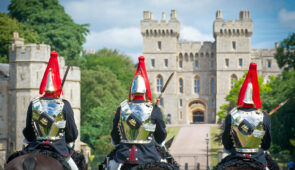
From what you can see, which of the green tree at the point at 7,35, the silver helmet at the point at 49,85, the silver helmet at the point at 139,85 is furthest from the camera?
the green tree at the point at 7,35

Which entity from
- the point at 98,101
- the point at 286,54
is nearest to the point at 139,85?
the point at 286,54

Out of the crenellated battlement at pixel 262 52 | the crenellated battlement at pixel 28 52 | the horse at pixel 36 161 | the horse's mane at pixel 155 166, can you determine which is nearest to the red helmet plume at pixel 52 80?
the horse at pixel 36 161

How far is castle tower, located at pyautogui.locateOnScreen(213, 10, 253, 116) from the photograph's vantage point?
79438mm

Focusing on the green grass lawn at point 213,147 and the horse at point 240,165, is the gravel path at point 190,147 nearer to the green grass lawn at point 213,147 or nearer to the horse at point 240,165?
the green grass lawn at point 213,147

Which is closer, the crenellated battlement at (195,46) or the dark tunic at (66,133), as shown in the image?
the dark tunic at (66,133)

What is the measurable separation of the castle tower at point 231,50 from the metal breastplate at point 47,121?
70512mm

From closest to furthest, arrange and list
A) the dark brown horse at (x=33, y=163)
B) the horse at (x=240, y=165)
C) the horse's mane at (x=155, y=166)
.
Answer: the dark brown horse at (x=33, y=163) → the horse's mane at (x=155, y=166) → the horse at (x=240, y=165)

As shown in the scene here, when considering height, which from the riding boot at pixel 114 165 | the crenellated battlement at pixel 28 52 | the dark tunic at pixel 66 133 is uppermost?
the crenellated battlement at pixel 28 52

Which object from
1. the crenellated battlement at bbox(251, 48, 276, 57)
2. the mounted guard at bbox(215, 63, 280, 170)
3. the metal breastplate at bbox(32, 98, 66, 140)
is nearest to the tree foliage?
the crenellated battlement at bbox(251, 48, 276, 57)

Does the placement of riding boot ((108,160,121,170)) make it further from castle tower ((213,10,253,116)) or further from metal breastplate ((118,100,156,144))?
castle tower ((213,10,253,116))

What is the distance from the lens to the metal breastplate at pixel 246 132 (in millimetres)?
9508

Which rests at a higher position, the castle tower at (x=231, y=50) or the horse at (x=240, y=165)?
the castle tower at (x=231, y=50)

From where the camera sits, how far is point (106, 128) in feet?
152

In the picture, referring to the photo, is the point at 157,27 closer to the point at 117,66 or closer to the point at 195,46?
the point at 195,46
